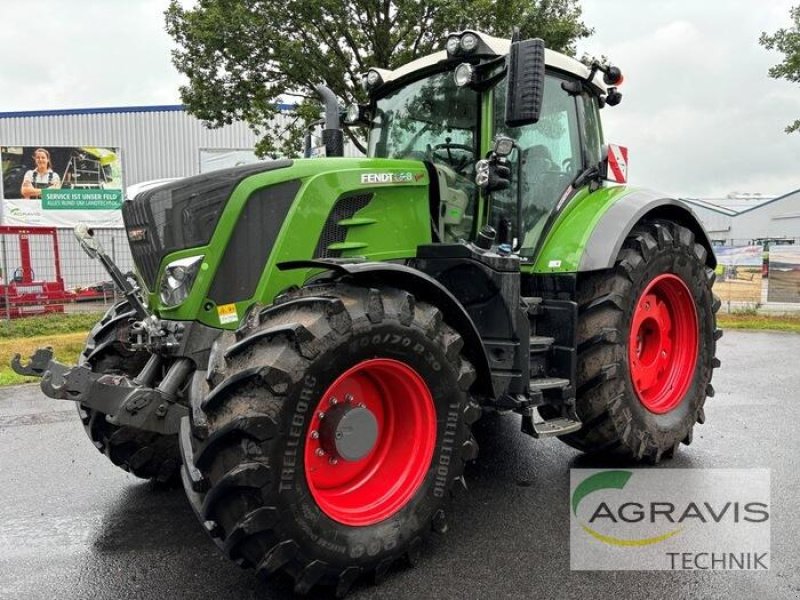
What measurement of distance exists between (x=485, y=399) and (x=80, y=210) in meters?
25.6

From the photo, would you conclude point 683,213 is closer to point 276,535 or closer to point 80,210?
point 276,535

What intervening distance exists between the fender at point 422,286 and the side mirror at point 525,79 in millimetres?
1048

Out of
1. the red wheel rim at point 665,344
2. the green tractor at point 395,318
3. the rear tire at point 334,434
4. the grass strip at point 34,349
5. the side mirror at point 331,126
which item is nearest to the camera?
the rear tire at point 334,434

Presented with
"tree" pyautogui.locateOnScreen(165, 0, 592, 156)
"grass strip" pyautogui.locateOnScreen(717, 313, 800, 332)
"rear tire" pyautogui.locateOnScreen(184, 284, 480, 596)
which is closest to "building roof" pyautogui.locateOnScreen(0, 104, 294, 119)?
"tree" pyautogui.locateOnScreen(165, 0, 592, 156)

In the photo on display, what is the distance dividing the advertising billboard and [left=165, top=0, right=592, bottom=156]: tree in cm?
1534

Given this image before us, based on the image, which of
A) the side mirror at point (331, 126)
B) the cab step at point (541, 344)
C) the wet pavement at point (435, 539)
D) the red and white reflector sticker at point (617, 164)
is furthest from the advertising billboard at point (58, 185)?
the cab step at point (541, 344)

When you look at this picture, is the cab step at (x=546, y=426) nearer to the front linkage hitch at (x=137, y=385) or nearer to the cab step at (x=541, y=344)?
the cab step at (x=541, y=344)

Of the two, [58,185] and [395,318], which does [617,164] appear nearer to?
[395,318]

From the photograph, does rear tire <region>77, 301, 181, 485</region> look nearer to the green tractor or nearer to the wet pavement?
the green tractor

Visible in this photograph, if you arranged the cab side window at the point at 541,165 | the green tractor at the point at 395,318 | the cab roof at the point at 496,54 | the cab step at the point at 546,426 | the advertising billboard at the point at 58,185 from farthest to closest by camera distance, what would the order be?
the advertising billboard at the point at 58,185, the cab side window at the point at 541,165, the cab roof at the point at 496,54, the cab step at the point at 546,426, the green tractor at the point at 395,318

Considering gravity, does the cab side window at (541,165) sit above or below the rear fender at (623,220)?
above

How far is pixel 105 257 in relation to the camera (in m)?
3.44

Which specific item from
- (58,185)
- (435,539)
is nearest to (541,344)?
(435,539)

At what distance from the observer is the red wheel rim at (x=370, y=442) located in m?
2.90
